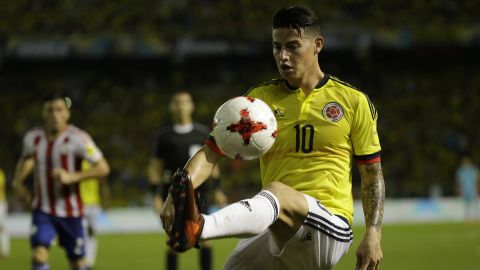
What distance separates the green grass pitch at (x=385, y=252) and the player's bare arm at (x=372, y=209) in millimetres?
6726

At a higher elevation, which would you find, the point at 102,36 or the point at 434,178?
the point at 102,36

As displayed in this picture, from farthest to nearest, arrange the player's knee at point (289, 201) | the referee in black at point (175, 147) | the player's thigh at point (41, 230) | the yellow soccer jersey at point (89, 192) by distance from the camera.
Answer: the yellow soccer jersey at point (89, 192) < the referee in black at point (175, 147) < the player's thigh at point (41, 230) < the player's knee at point (289, 201)

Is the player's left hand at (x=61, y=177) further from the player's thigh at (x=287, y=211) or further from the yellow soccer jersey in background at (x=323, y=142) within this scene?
the player's thigh at (x=287, y=211)

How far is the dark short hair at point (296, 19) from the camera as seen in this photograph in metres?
4.70

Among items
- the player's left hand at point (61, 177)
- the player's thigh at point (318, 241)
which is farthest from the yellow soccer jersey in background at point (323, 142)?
the player's left hand at point (61, 177)

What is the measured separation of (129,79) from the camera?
29.1 m

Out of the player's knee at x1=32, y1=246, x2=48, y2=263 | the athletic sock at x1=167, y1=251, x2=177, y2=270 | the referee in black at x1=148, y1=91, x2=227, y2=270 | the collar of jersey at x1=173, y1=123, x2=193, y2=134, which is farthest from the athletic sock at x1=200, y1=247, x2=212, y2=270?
the player's knee at x1=32, y1=246, x2=48, y2=263

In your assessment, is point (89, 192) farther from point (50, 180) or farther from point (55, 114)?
point (55, 114)

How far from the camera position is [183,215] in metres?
3.89

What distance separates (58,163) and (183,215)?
4492mm

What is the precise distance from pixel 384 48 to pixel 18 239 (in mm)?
13610

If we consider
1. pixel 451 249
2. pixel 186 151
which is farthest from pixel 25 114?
pixel 186 151

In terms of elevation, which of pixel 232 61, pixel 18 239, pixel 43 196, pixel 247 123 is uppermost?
pixel 232 61

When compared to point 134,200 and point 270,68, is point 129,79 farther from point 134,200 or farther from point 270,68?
point 134,200
